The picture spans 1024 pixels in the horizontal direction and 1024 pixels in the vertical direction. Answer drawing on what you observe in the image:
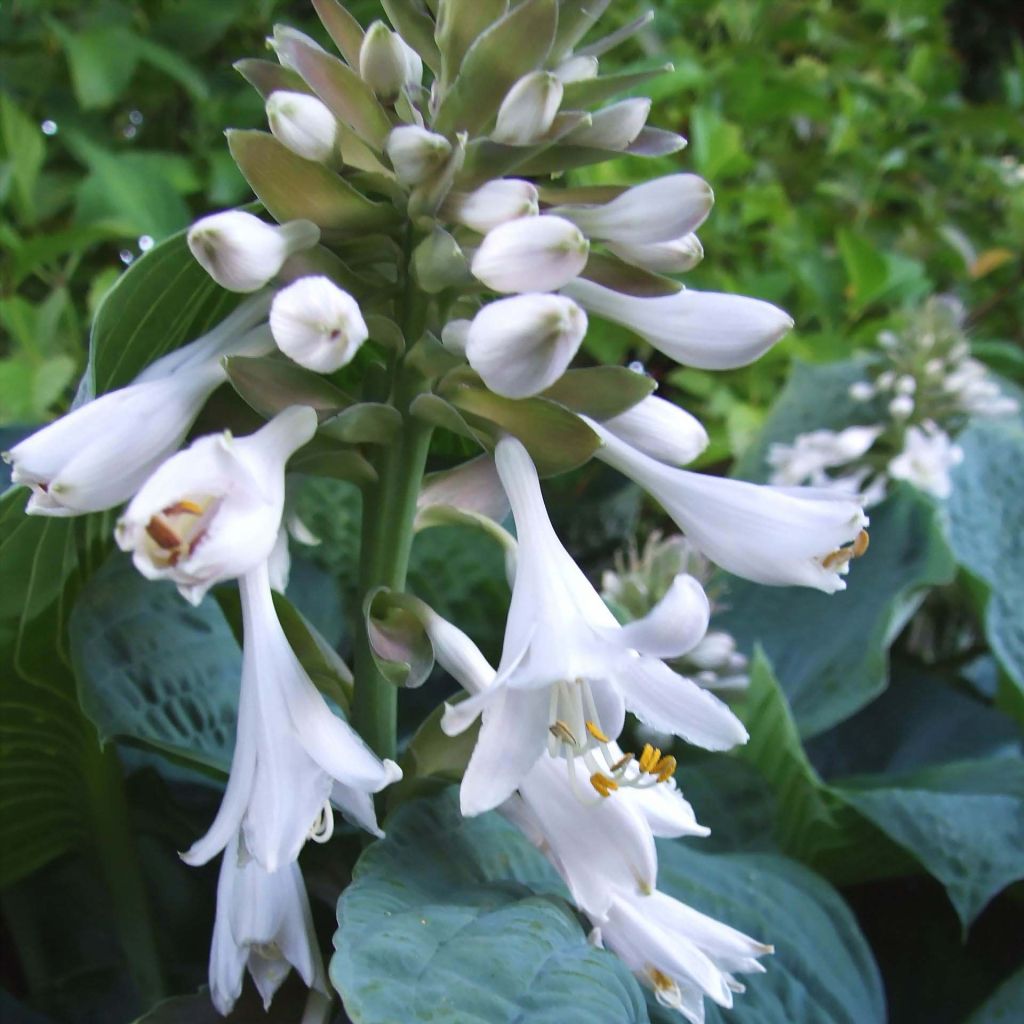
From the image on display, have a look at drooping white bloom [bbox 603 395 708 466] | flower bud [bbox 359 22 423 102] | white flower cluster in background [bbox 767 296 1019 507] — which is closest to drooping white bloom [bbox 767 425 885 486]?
white flower cluster in background [bbox 767 296 1019 507]

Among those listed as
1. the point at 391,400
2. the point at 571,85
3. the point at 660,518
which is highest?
the point at 571,85

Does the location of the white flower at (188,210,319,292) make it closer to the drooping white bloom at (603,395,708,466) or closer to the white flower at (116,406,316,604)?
the white flower at (116,406,316,604)

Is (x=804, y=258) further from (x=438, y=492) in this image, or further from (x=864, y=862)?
(x=438, y=492)

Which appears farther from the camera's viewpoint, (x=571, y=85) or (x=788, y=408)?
(x=788, y=408)

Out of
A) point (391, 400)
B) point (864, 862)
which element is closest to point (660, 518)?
point (864, 862)

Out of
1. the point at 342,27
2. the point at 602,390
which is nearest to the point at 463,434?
the point at 602,390

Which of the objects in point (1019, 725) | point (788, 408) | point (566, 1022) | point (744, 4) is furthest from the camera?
point (744, 4)

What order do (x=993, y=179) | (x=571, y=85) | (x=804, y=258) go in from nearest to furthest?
(x=571, y=85), (x=804, y=258), (x=993, y=179)

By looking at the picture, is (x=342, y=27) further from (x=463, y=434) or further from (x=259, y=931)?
(x=259, y=931)
